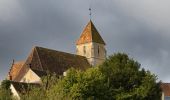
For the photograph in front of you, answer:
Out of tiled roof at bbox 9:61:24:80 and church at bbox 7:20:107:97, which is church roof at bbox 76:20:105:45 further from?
tiled roof at bbox 9:61:24:80

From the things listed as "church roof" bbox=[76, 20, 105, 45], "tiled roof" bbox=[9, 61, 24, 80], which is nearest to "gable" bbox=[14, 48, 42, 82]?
"tiled roof" bbox=[9, 61, 24, 80]

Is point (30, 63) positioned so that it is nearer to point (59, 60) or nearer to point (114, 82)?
point (59, 60)

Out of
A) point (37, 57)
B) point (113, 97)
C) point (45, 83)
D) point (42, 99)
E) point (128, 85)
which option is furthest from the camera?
point (37, 57)

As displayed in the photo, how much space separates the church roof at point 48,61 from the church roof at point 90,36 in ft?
30.3

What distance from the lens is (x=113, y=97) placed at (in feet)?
191

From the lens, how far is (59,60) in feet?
296

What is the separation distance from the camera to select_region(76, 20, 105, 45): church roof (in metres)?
104

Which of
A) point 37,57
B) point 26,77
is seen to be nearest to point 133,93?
point 26,77

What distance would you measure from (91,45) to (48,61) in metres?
17.4

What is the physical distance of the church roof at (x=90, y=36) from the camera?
103812mm

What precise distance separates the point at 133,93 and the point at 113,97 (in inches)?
115

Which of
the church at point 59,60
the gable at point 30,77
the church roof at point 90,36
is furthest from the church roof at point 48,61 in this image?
the church roof at point 90,36

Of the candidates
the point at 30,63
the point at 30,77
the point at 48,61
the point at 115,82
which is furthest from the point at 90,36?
the point at 115,82

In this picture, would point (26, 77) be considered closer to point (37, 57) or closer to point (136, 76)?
point (37, 57)
